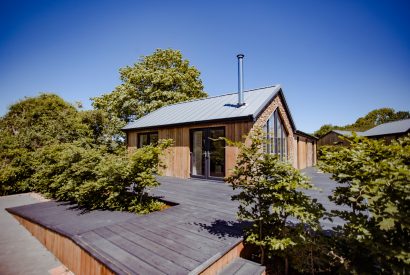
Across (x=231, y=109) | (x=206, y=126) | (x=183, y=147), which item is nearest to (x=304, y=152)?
(x=231, y=109)

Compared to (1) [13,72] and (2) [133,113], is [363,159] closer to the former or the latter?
(2) [133,113]

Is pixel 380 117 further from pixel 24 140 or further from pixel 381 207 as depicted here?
pixel 24 140

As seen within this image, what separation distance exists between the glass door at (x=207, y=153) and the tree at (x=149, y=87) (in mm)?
12655

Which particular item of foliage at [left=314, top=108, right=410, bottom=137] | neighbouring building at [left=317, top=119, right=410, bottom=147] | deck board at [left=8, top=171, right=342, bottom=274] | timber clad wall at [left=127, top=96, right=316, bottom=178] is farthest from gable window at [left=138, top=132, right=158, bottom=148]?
foliage at [left=314, top=108, right=410, bottom=137]

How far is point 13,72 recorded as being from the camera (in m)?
18.1

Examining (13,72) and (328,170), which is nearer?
(328,170)

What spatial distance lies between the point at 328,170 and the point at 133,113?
2327 centimetres

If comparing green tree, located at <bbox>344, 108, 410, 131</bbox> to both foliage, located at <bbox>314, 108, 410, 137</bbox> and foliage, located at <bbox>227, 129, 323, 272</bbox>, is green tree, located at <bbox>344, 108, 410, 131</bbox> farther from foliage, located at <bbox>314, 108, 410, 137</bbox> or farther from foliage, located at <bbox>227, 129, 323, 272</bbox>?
foliage, located at <bbox>227, 129, 323, 272</bbox>

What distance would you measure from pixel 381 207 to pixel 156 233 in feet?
11.6

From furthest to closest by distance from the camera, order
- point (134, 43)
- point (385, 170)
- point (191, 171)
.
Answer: point (134, 43) → point (191, 171) → point (385, 170)

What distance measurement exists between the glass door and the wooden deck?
12.1 ft

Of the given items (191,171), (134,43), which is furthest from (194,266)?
(134,43)

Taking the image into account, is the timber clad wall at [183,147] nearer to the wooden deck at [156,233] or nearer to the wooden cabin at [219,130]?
the wooden cabin at [219,130]

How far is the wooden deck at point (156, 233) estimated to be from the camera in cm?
293
